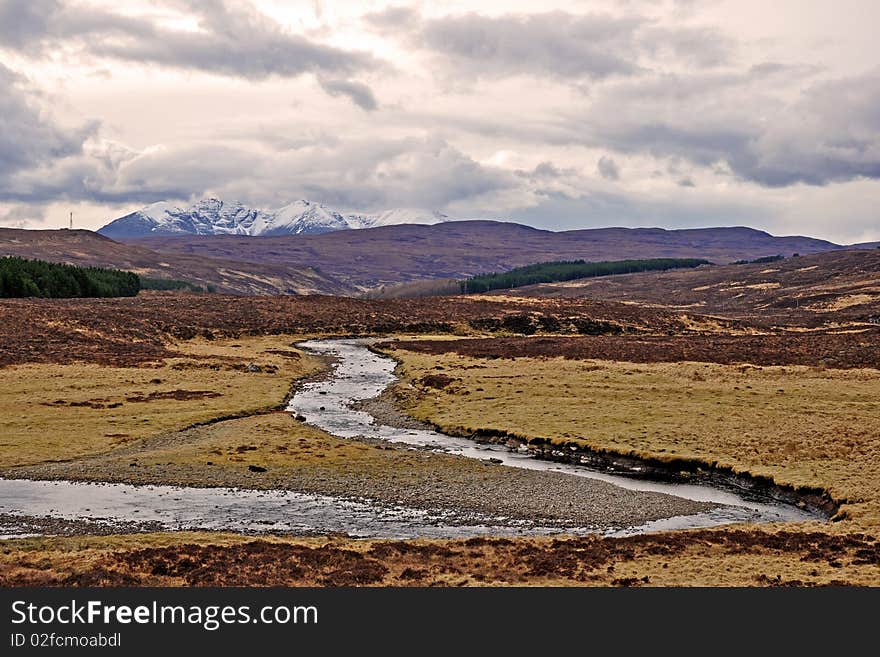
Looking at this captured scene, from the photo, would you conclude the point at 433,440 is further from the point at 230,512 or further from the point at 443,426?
the point at 230,512

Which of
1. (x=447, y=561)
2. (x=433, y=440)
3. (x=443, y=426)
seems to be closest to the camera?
(x=447, y=561)

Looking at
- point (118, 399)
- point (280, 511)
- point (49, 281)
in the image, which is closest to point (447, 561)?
point (280, 511)

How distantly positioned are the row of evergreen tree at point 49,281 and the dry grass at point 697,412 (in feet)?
299

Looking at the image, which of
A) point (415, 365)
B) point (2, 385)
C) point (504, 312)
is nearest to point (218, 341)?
point (415, 365)

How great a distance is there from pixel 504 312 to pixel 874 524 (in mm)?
116841

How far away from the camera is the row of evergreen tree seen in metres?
141

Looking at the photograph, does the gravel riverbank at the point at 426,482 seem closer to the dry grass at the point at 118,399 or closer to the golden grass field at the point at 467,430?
the golden grass field at the point at 467,430

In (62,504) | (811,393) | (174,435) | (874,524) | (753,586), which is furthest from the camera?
(811,393)

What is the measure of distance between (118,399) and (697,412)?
45.7 meters

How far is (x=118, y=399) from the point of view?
211 ft

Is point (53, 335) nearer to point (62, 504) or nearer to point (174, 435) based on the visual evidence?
point (174, 435)

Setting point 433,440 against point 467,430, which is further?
point 467,430

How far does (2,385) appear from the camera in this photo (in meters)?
66.5

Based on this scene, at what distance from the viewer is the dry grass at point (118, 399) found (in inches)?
1965
